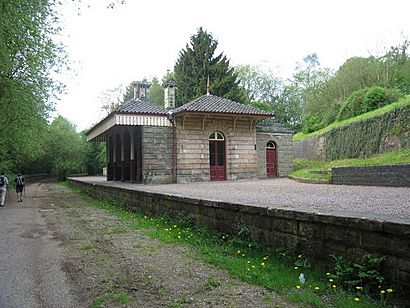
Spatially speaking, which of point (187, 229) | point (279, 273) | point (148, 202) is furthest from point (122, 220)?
point (279, 273)

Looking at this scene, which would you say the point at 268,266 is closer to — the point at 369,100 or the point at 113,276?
the point at 113,276

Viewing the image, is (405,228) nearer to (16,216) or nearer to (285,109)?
(16,216)

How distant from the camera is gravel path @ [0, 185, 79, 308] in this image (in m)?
3.56

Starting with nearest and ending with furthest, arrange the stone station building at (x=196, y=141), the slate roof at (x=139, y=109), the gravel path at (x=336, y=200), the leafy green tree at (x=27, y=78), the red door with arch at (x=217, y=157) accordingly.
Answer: the gravel path at (x=336, y=200) → the leafy green tree at (x=27, y=78) → the slate roof at (x=139, y=109) → the stone station building at (x=196, y=141) → the red door with arch at (x=217, y=157)

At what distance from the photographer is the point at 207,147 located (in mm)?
18172

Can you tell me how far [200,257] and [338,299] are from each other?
2.25 metres

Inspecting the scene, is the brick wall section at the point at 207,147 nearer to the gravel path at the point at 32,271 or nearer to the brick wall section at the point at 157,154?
the brick wall section at the point at 157,154

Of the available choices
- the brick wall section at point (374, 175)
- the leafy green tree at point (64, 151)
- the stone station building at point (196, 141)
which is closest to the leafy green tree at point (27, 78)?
the stone station building at point (196, 141)

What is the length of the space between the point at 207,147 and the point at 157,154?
2.82 meters

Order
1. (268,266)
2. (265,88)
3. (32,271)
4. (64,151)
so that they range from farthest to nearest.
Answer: (265,88) → (64,151) → (32,271) → (268,266)

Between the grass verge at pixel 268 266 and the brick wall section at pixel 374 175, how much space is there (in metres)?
7.52

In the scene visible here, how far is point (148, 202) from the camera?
9.56 metres

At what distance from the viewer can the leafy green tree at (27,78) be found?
10.1 meters

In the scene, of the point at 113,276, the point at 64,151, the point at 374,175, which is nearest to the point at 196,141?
the point at 374,175
